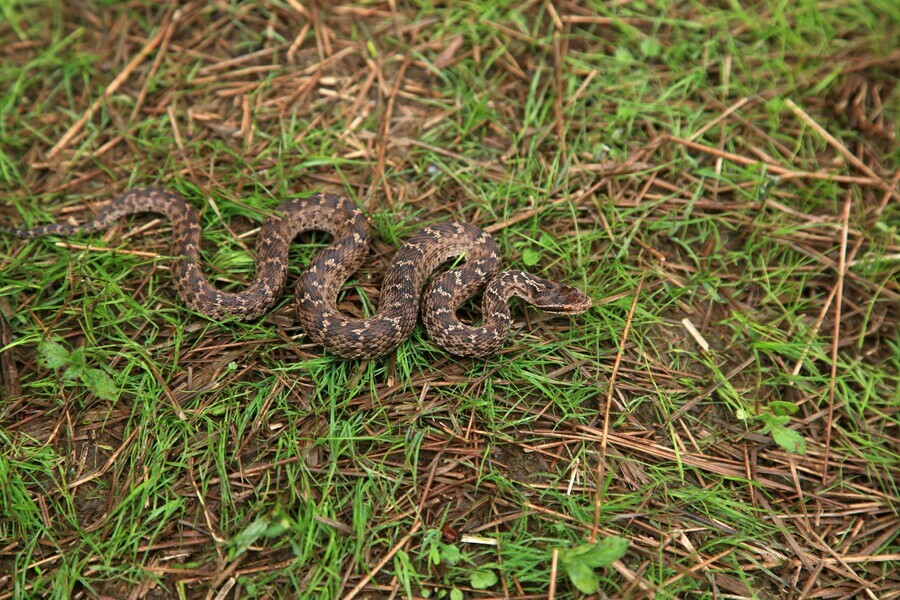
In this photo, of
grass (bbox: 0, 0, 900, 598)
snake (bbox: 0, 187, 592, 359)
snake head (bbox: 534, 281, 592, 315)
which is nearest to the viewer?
grass (bbox: 0, 0, 900, 598)

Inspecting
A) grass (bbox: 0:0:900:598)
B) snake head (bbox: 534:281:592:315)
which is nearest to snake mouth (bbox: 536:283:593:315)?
snake head (bbox: 534:281:592:315)

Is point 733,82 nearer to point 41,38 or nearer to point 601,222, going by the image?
point 601,222

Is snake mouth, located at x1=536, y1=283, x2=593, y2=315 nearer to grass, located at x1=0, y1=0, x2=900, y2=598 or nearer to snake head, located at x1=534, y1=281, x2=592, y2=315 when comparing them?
snake head, located at x1=534, y1=281, x2=592, y2=315

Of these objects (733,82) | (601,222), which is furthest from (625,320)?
(733,82)

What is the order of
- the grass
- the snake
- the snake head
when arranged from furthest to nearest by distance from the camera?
the snake head
the snake
the grass

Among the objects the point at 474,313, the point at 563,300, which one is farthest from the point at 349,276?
the point at 563,300

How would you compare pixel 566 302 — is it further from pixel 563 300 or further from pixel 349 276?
pixel 349 276
